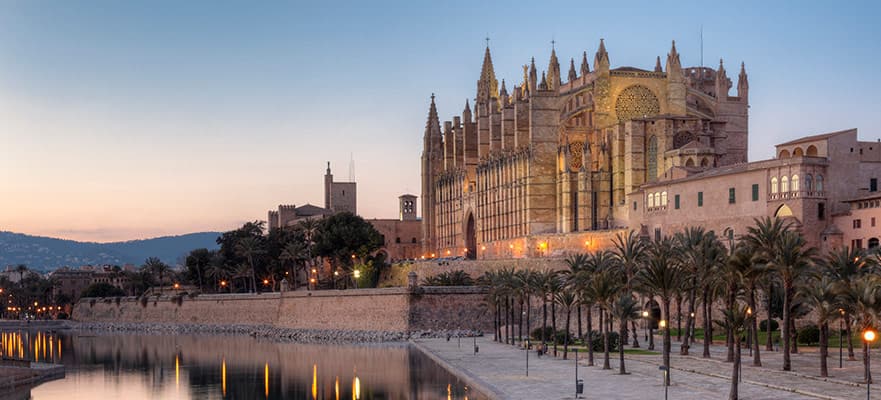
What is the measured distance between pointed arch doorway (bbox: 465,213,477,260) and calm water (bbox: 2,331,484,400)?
25402mm

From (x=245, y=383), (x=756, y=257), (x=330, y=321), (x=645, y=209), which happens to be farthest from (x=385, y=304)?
(x=756, y=257)

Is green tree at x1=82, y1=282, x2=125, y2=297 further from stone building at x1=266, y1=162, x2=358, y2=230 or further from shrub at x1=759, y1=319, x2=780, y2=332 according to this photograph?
shrub at x1=759, y1=319, x2=780, y2=332

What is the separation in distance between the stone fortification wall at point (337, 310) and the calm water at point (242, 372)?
15.2ft

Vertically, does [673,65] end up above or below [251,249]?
above

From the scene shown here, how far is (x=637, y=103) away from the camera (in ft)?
274

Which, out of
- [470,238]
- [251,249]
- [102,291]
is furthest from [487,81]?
[102,291]

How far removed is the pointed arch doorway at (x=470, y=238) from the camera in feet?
338

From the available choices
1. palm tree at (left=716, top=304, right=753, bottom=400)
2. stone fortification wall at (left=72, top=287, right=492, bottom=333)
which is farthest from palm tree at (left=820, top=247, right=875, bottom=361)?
stone fortification wall at (left=72, top=287, right=492, bottom=333)

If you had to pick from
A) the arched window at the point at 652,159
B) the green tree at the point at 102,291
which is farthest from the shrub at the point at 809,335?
the green tree at the point at 102,291

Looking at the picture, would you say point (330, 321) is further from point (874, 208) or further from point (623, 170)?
point (874, 208)

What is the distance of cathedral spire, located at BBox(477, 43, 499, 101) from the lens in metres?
112

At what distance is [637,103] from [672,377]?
4596 centimetres

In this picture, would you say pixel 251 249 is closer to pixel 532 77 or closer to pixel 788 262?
pixel 532 77

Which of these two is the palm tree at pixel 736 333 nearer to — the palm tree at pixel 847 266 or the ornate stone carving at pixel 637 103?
the palm tree at pixel 847 266
